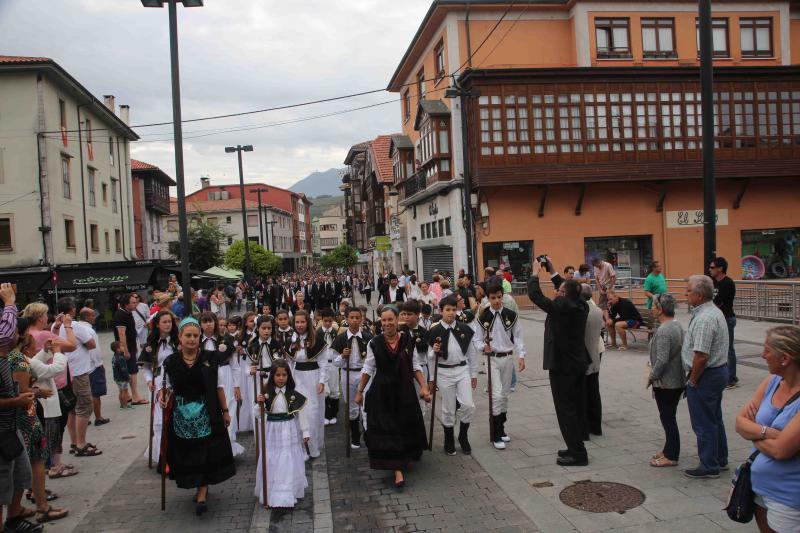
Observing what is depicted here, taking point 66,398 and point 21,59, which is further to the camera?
point 21,59

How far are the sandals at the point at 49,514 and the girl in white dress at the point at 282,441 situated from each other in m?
1.74

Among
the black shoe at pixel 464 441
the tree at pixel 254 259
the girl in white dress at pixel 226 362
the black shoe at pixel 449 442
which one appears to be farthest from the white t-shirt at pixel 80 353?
the tree at pixel 254 259

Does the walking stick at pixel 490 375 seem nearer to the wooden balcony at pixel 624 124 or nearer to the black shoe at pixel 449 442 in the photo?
the black shoe at pixel 449 442

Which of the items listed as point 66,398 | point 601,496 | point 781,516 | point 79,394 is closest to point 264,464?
point 66,398

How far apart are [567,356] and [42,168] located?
1074 inches

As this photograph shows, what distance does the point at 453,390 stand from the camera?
6938 millimetres

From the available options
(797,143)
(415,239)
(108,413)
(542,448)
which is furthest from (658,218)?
(108,413)

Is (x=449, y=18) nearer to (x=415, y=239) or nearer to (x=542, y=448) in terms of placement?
(x=415, y=239)

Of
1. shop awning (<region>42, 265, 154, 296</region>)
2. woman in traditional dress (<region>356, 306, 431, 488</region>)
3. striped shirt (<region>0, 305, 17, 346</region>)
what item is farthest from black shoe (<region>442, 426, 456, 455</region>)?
shop awning (<region>42, 265, 154, 296</region>)

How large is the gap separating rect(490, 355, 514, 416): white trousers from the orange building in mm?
15340

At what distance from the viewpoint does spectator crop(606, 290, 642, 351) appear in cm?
1266

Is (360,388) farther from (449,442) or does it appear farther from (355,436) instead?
(355,436)

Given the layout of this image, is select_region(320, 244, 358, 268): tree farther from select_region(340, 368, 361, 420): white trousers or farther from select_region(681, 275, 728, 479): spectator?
select_region(681, 275, 728, 479): spectator

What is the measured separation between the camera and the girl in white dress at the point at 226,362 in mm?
6809
